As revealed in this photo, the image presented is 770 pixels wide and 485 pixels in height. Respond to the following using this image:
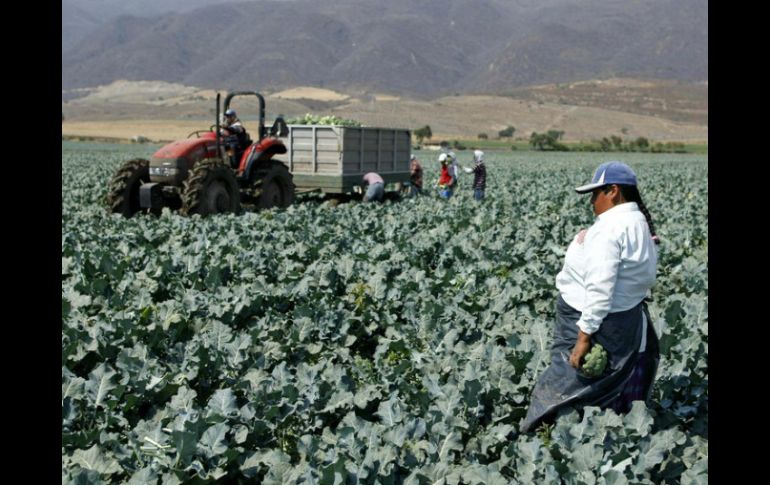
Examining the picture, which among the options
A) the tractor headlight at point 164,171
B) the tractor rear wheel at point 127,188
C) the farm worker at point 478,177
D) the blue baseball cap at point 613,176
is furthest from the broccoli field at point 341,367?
the farm worker at point 478,177

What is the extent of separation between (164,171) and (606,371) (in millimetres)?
9480

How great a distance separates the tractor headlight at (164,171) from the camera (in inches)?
460

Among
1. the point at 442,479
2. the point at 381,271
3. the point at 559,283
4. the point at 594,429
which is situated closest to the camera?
the point at 442,479

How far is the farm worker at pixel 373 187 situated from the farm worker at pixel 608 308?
10912 mm

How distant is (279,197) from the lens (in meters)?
13.3

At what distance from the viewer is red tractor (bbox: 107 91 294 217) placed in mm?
11383

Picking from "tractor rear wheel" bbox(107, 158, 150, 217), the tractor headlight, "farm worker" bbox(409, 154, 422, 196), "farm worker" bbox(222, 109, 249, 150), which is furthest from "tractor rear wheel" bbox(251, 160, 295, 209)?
"farm worker" bbox(409, 154, 422, 196)

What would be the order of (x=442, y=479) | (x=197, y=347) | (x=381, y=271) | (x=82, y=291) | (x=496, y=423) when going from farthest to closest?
(x=381, y=271) < (x=82, y=291) < (x=197, y=347) < (x=496, y=423) < (x=442, y=479)

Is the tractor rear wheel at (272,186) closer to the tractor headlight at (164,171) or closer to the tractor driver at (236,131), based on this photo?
the tractor driver at (236,131)

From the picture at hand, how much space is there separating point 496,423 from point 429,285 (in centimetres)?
276

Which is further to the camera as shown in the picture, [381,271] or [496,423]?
[381,271]

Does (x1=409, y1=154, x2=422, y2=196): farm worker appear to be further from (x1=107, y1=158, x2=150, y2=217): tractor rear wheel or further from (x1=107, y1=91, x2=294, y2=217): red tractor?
(x1=107, y1=158, x2=150, y2=217): tractor rear wheel
